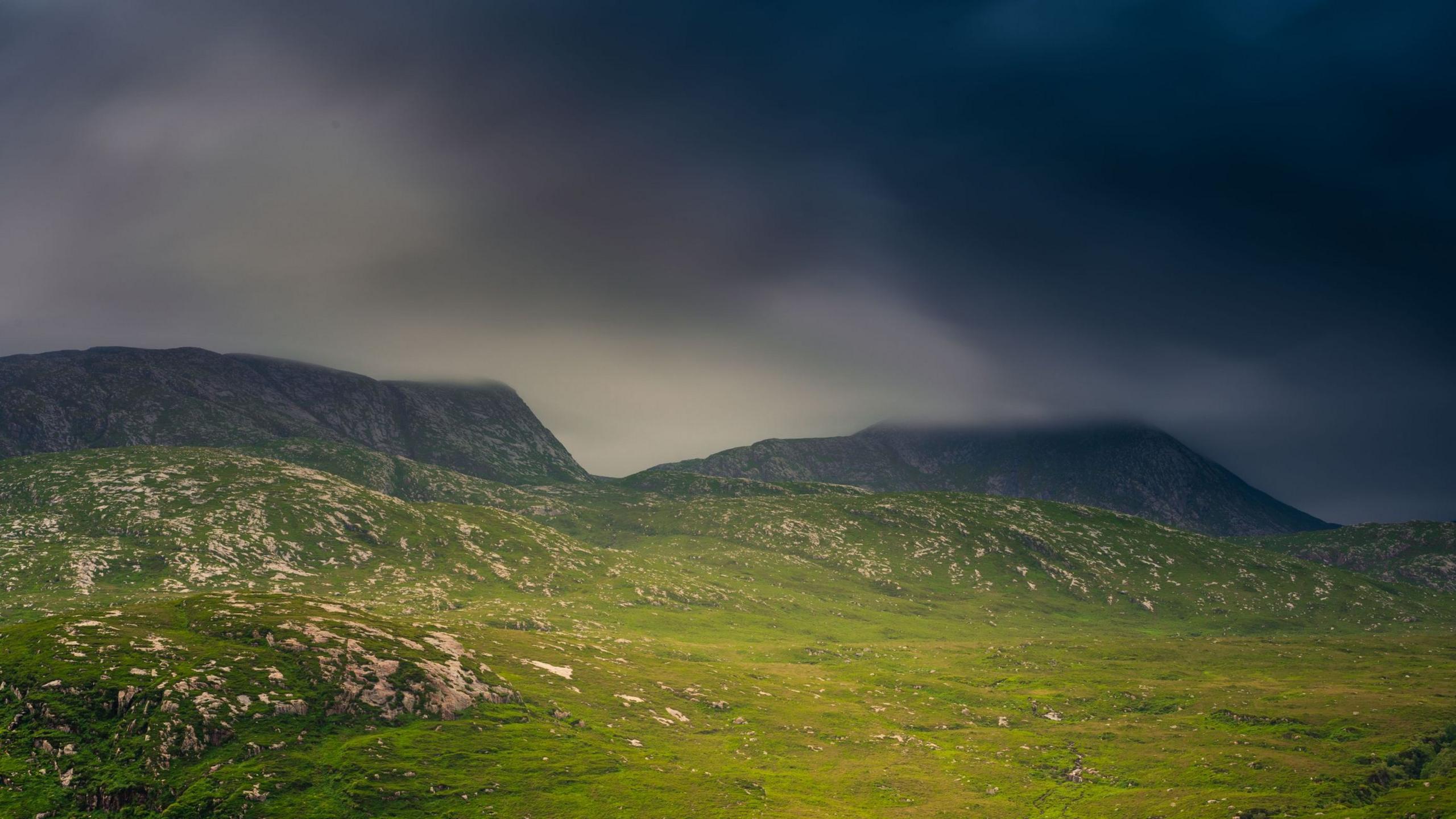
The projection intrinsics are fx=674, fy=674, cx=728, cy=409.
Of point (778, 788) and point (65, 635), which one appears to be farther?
point (778, 788)

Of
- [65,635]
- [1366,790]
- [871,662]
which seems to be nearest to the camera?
[65,635]

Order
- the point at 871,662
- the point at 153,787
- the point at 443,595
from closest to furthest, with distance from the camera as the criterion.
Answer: the point at 153,787, the point at 871,662, the point at 443,595

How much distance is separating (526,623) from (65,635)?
102 meters

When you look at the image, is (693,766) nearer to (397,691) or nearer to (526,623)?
(397,691)

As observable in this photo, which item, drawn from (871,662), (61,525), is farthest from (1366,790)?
(61,525)

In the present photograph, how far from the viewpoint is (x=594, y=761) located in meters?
71.2

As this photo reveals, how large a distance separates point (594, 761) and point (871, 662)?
100 metres

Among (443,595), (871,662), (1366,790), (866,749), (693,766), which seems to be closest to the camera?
(1366,790)

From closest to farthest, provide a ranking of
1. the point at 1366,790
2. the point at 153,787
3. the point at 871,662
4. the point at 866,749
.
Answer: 1. the point at 153,787
2. the point at 1366,790
3. the point at 866,749
4. the point at 871,662

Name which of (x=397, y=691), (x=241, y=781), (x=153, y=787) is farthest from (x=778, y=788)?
(x=153, y=787)

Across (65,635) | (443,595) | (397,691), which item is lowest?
(443,595)

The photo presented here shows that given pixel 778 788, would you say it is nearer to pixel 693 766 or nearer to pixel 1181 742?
pixel 693 766

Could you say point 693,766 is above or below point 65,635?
below

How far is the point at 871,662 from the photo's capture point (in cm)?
15688
